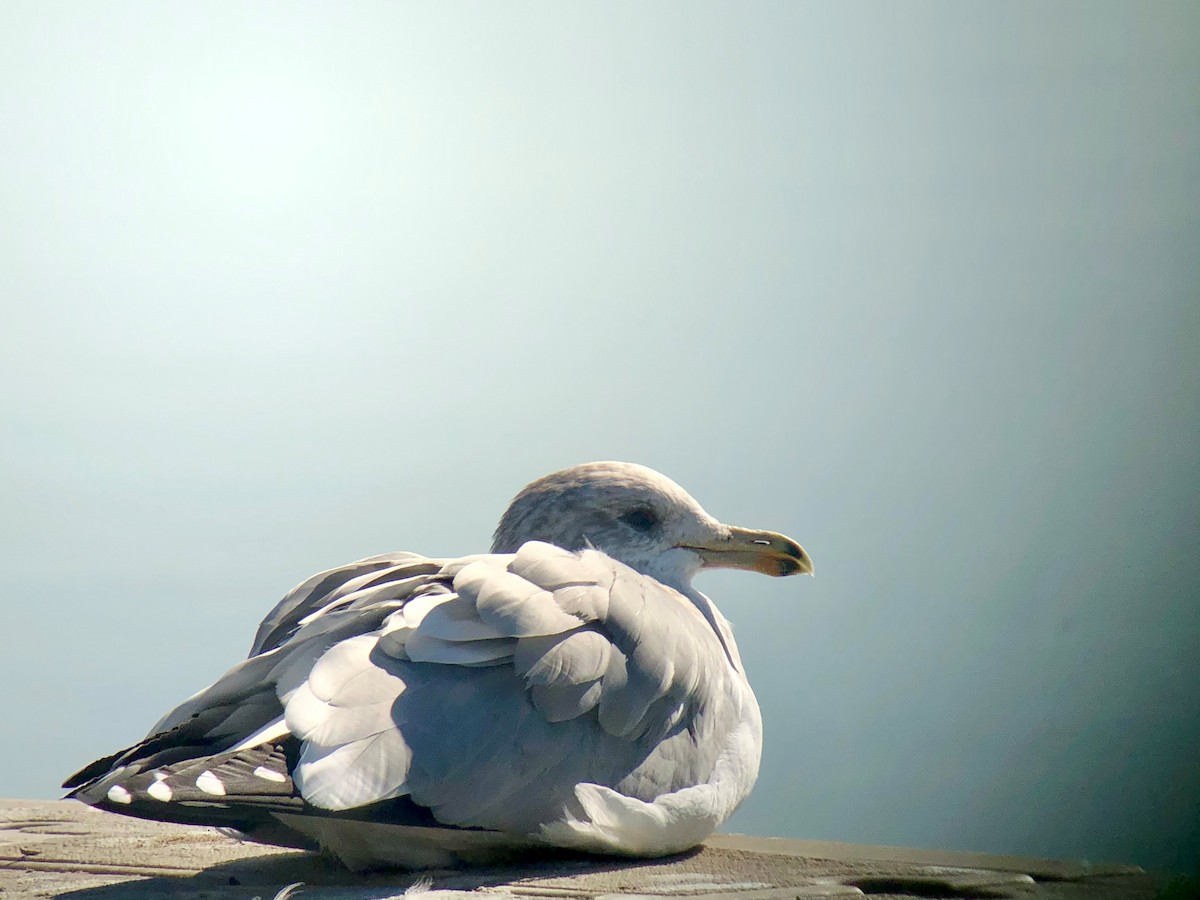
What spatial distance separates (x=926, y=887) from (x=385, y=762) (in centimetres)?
136

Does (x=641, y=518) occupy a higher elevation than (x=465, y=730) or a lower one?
higher

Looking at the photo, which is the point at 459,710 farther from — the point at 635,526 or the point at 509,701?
the point at 635,526

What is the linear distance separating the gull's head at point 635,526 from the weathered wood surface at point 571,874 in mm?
867

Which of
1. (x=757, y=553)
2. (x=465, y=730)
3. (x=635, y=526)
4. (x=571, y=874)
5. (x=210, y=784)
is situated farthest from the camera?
(x=757, y=553)

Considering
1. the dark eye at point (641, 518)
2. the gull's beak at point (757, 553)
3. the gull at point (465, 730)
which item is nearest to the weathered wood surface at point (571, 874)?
the gull at point (465, 730)

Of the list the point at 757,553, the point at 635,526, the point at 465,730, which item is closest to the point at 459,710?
the point at 465,730

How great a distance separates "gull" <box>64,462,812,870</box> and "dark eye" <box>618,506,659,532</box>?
500mm

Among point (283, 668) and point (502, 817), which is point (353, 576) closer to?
point (283, 668)

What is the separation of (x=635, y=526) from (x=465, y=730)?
4.01ft

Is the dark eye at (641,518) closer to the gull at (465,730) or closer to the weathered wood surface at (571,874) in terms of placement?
the gull at (465,730)

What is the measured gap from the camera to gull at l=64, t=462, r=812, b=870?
2467mm

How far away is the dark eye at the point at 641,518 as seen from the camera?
3693 mm

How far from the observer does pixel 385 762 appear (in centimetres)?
249

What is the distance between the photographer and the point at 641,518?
12.2 ft
